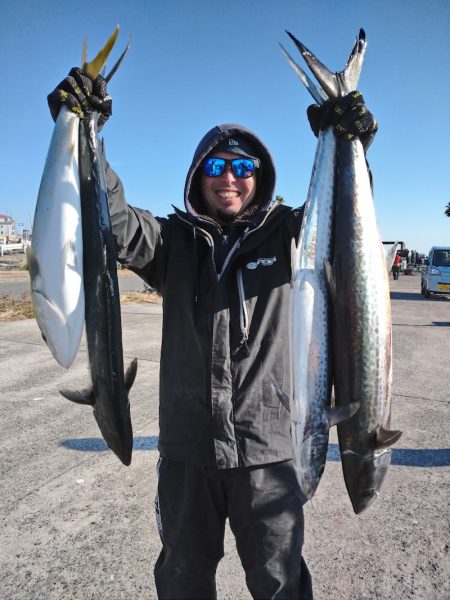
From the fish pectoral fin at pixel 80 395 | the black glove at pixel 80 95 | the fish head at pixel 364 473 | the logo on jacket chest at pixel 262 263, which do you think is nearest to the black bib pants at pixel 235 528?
the fish head at pixel 364 473

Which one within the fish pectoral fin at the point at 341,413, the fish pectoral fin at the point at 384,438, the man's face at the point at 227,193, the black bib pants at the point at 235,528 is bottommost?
the black bib pants at the point at 235,528

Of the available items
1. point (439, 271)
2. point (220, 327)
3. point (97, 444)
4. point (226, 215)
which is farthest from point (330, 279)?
point (439, 271)

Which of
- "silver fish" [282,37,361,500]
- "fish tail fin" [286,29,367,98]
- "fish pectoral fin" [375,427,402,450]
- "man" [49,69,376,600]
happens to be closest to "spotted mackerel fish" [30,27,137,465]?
"man" [49,69,376,600]

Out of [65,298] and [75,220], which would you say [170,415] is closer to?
[65,298]

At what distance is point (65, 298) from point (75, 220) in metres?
0.36

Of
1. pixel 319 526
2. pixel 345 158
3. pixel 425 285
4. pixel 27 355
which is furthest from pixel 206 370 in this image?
pixel 425 285

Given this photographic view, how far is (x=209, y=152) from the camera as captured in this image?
245 cm

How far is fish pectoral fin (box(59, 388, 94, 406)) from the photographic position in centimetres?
198

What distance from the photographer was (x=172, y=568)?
200 cm

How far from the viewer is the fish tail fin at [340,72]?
2.11m

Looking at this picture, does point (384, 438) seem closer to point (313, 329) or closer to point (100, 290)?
point (313, 329)

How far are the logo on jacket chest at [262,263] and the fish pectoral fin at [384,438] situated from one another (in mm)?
945

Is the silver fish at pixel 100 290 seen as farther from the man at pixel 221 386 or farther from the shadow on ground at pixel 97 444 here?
the shadow on ground at pixel 97 444

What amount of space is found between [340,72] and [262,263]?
3.45 ft
